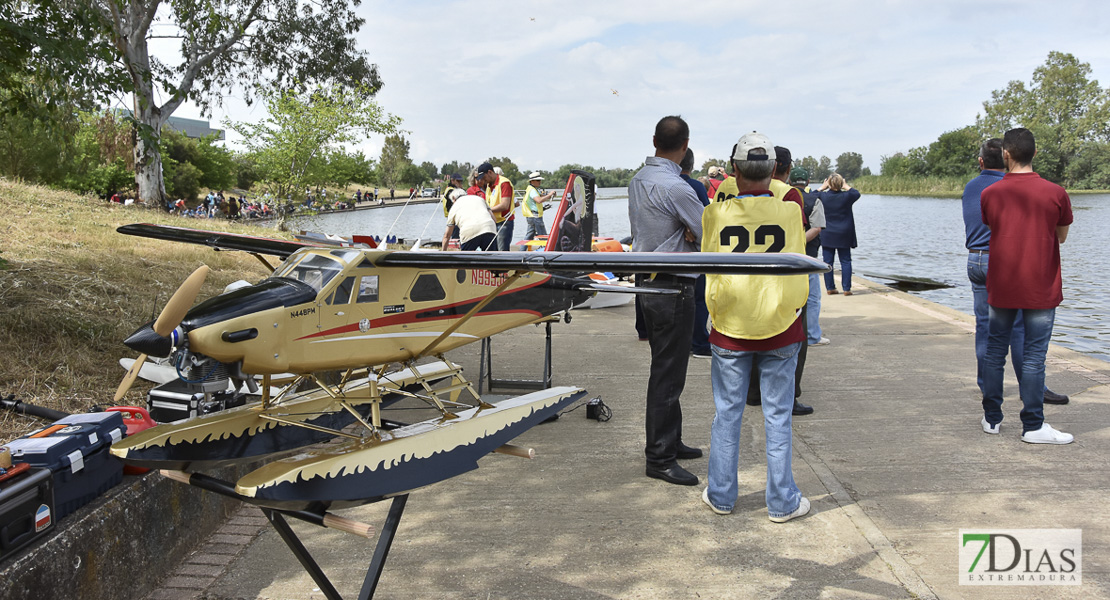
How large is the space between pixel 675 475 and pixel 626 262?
1809mm

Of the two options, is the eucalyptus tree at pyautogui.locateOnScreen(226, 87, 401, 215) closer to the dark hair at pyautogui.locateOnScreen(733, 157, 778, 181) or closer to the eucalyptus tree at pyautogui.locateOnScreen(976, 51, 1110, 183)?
the dark hair at pyautogui.locateOnScreen(733, 157, 778, 181)

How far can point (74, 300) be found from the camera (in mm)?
6465

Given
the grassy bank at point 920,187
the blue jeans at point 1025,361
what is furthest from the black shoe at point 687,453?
the grassy bank at point 920,187

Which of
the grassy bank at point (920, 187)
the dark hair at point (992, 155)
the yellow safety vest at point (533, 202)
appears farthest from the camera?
the grassy bank at point (920, 187)

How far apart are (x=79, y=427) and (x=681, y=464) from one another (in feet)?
12.2

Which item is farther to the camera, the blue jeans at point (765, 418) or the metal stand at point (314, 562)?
the blue jeans at point (765, 418)

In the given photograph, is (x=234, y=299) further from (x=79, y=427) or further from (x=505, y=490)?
(x=505, y=490)

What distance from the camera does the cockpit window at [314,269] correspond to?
4.08 m

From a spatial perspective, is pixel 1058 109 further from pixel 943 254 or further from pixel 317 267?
pixel 317 267

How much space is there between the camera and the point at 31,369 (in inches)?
198

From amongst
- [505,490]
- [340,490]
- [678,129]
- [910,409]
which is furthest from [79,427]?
[910,409]

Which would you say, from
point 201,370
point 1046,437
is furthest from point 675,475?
point 201,370

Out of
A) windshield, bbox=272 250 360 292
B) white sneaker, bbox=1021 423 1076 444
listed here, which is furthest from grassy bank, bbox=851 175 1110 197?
windshield, bbox=272 250 360 292

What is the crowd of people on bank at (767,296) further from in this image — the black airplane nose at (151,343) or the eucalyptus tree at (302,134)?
the eucalyptus tree at (302,134)
